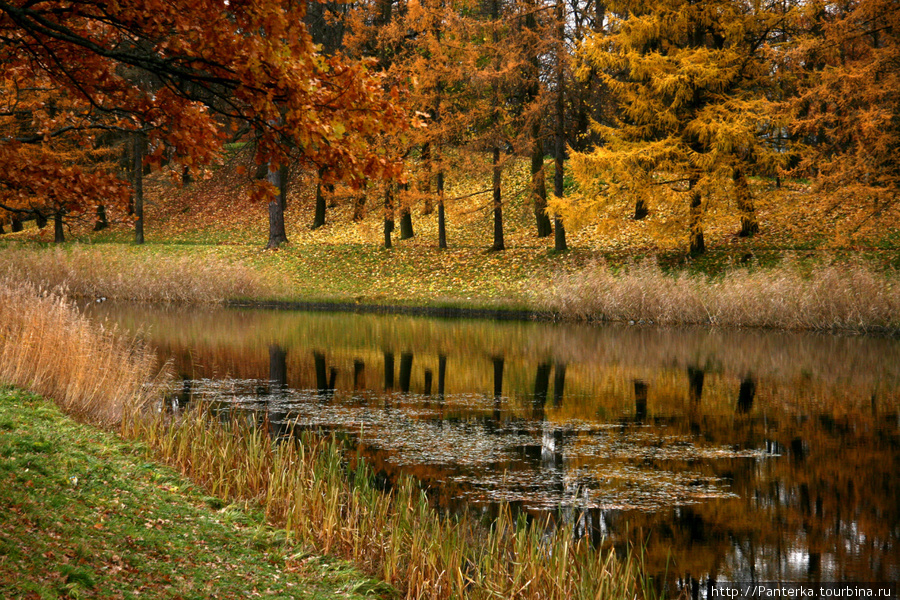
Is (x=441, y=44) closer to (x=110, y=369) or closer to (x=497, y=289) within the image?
(x=497, y=289)

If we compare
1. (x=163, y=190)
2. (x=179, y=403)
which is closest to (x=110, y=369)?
(x=179, y=403)

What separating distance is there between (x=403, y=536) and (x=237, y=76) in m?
3.57

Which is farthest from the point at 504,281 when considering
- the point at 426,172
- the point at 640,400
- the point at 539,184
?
the point at 640,400

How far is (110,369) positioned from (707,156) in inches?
785

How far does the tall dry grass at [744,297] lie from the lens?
20250mm

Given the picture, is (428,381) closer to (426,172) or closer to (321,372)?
(321,372)

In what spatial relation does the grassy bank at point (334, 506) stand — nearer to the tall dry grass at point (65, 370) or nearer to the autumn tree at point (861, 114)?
the tall dry grass at point (65, 370)

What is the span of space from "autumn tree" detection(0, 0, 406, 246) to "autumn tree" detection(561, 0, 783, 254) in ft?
68.9

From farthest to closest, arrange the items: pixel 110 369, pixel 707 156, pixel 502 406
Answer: pixel 707 156, pixel 502 406, pixel 110 369

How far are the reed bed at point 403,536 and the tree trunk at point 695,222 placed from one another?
2015cm

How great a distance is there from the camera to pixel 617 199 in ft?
90.0

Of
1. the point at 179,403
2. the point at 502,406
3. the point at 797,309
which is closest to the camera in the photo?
the point at 179,403

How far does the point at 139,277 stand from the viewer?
96.5ft

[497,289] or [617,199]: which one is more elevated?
[617,199]
